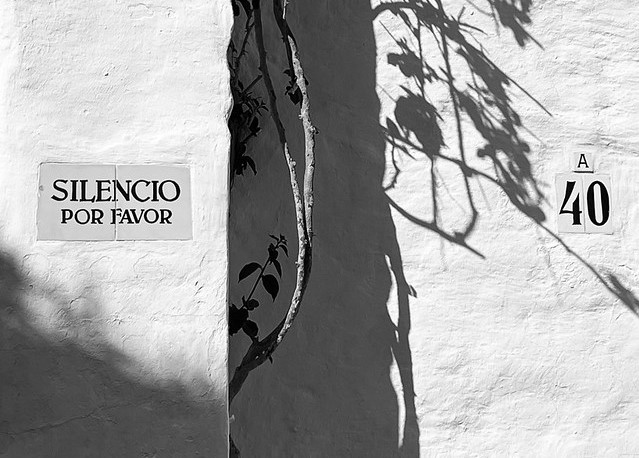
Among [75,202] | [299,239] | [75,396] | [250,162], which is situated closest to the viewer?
[75,396]

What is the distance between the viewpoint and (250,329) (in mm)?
3355

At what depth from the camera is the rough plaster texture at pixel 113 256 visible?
9.12 feet

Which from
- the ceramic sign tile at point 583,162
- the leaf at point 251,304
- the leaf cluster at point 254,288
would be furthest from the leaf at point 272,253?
the ceramic sign tile at point 583,162

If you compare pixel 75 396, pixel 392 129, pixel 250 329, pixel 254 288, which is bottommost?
pixel 75 396

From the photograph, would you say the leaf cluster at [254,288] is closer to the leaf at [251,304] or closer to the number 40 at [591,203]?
the leaf at [251,304]

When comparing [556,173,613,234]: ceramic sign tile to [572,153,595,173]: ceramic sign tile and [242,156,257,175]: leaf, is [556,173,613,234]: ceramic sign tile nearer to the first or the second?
[572,153,595,173]: ceramic sign tile

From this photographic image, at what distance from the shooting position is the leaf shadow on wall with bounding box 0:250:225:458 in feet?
9.04

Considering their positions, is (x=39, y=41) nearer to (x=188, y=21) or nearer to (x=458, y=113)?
(x=188, y=21)

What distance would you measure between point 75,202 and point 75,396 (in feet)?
1.79

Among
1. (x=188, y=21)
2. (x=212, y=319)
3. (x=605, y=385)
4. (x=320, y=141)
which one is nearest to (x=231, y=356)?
(x=212, y=319)

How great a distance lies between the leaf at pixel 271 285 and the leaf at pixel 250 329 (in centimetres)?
12

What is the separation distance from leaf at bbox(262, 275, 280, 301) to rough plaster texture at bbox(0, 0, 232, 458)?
486 mm

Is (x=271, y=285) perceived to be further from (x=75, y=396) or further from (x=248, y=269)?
(x=75, y=396)

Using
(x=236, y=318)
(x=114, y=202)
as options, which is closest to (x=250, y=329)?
(x=236, y=318)
